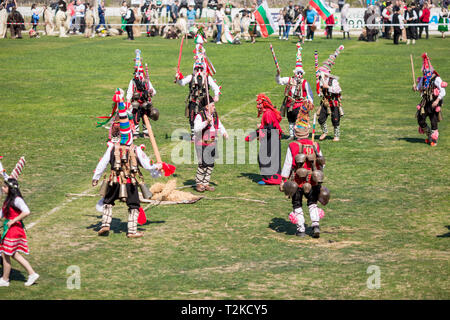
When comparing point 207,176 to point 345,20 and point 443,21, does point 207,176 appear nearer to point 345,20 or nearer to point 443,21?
point 345,20

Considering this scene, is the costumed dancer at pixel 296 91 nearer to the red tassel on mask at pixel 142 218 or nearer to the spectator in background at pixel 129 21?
the red tassel on mask at pixel 142 218

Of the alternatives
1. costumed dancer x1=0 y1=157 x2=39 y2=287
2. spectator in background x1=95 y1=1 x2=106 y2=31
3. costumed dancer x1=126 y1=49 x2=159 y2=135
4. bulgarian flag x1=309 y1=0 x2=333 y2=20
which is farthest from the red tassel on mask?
spectator in background x1=95 y1=1 x2=106 y2=31

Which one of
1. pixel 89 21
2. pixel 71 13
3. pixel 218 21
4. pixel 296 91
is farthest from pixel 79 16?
pixel 296 91

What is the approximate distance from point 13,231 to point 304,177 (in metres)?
4.94

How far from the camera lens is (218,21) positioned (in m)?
43.4

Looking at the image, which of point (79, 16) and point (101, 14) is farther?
point (101, 14)

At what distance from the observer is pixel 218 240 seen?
12398mm

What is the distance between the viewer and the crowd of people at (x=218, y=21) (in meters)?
44.1

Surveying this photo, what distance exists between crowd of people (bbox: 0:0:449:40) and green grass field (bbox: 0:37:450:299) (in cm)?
1564

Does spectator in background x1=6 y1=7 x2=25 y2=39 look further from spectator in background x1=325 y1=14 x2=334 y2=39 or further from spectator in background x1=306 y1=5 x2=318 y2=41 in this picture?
spectator in background x1=325 y1=14 x2=334 y2=39

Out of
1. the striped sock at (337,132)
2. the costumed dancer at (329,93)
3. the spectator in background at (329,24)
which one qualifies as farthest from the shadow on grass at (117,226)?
the spectator in background at (329,24)

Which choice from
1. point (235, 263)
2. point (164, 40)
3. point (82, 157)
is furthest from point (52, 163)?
point (164, 40)

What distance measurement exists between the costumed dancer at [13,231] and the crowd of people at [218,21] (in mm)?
34457
